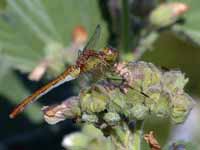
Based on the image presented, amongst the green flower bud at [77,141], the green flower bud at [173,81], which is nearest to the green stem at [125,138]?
the green flower bud at [173,81]

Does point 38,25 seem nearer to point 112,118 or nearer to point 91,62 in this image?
point 91,62

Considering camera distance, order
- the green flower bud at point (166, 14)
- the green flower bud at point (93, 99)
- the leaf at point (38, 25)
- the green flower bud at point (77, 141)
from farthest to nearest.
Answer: the leaf at point (38, 25), the green flower bud at point (166, 14), the green flower bud at point (77, 141), the green flower bud at point (93, 99)

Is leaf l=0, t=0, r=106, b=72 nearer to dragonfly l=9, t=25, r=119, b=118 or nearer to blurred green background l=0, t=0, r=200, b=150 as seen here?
blurred green background l=0, t=0, r=200, b=150

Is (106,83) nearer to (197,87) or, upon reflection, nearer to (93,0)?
(93,0)

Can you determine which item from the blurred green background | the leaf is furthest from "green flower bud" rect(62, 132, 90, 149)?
the leaf

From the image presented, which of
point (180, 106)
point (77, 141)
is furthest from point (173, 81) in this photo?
point (77, 141)

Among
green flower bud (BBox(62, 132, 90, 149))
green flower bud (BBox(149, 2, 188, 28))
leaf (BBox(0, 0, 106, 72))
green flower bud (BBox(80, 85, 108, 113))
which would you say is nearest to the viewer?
green flower bud (BBox(80, 85, 108, 113))

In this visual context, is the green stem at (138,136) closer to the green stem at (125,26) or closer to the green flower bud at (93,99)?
the green flower bud at (93,99)

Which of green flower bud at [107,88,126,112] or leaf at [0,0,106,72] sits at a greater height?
leaf at [0,0,106,72]
